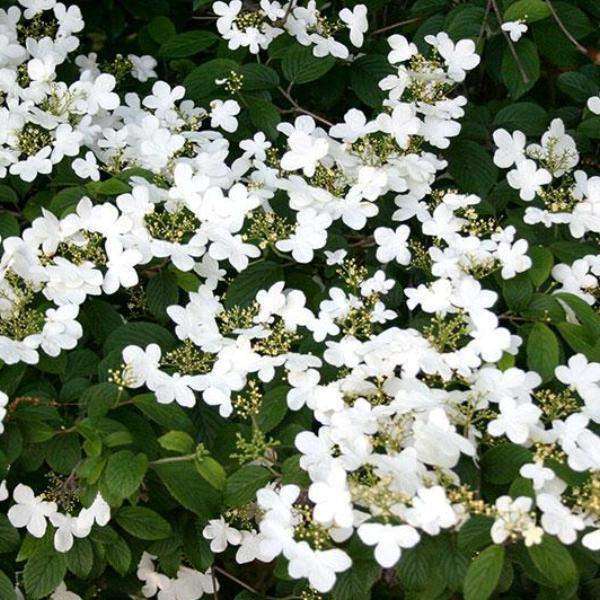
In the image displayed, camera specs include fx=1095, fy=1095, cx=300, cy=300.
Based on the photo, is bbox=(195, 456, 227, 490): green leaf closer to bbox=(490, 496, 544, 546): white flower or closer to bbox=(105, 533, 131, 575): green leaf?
bbox=(105, 533, 131, 575): green leaf

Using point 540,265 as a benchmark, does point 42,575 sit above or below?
below

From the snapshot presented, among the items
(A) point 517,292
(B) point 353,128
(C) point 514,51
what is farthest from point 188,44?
(A) point 517,292

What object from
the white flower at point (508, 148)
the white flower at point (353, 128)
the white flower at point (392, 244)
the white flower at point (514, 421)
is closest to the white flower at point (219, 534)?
the white flower at point (514, 421)

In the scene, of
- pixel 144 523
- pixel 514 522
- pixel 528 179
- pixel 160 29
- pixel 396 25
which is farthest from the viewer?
pixel 160 29

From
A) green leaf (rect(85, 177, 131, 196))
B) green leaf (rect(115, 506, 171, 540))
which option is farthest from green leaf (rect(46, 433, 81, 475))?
green leaf (rect(85, 177, 131, 196))

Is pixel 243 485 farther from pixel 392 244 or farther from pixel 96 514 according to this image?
pixel 392 244

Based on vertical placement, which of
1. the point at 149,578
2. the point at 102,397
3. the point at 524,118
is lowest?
the point at 149,578

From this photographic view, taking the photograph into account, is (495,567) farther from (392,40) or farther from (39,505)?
(392,40)
